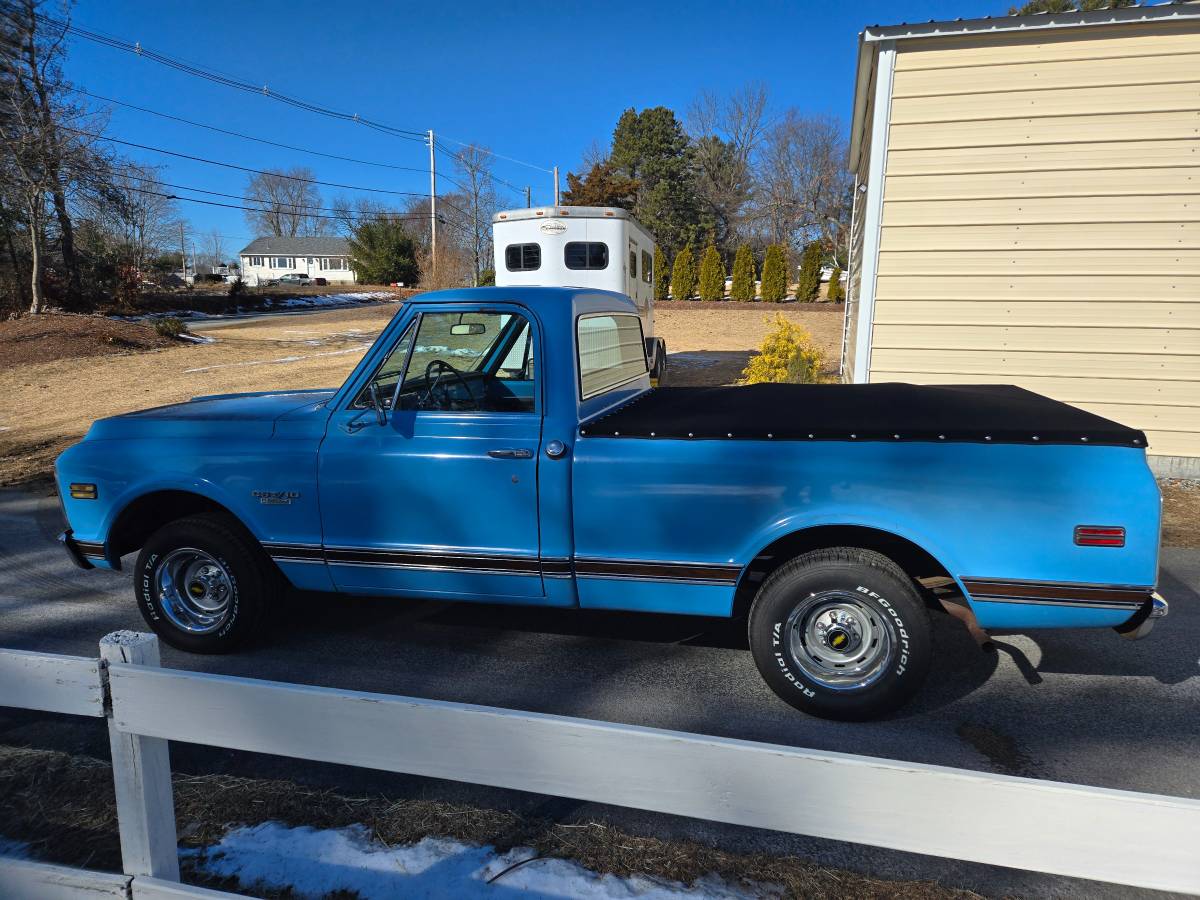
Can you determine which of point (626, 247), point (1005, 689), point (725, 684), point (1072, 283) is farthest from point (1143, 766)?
point (626, 247)

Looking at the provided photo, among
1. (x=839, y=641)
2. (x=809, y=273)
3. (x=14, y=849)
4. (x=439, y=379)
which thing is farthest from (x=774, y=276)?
(x=14, y=849)

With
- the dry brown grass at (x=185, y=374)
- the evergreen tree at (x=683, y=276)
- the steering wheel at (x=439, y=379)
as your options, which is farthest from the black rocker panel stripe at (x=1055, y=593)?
the evergreen tree at (x=683, y=276)

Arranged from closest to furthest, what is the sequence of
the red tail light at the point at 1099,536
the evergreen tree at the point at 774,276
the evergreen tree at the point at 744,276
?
the red tail light at the point at 1099,536, the evergreen tree at the point at 774,276, the evergreen tree at the point at 744,276

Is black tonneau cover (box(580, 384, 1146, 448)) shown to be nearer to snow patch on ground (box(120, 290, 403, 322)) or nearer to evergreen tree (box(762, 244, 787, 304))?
evergreen tree (box(762, 244, 787, 304))

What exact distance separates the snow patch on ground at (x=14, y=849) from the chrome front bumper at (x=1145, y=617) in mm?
4058

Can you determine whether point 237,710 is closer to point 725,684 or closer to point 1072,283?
point 725,684

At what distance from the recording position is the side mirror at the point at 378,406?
3.95 metres

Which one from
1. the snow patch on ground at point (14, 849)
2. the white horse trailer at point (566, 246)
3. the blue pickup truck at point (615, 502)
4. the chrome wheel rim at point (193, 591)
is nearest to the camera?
the snow patch on ground at point (14, 849)

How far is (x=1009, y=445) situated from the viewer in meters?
3.21

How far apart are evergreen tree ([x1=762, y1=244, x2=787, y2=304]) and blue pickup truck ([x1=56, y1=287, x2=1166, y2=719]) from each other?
1184 inches

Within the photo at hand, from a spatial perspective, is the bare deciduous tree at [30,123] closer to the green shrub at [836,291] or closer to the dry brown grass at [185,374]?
the dry brown grass at [185,374]

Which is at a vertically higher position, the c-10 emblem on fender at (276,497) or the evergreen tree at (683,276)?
the evergreen tree at (683,276)

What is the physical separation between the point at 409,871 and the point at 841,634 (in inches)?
75.8

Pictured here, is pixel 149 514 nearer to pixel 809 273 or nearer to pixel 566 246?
pixel 566 246
